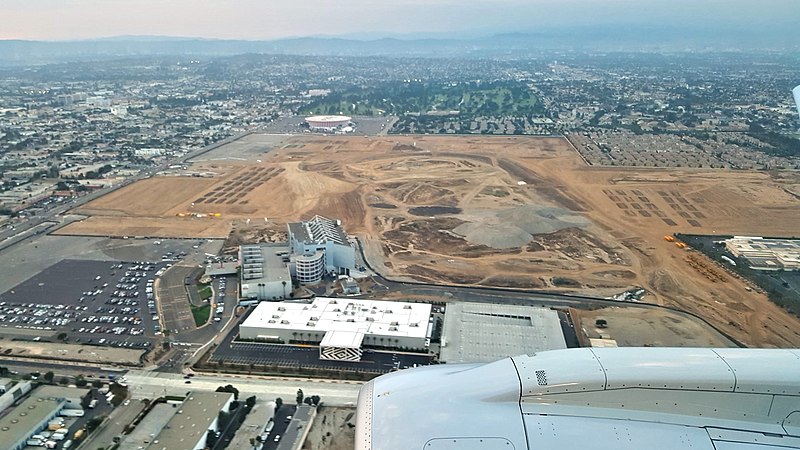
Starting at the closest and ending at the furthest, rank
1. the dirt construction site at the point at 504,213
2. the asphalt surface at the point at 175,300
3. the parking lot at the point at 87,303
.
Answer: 1. the parking lot at the point at 87,303
2. the asphalt surface at the point at 175,300
3. the dirt construction site at the point at 504,213

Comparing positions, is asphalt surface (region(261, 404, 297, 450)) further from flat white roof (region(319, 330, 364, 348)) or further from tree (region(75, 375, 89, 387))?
tree (region(75, 375, 89, 387))

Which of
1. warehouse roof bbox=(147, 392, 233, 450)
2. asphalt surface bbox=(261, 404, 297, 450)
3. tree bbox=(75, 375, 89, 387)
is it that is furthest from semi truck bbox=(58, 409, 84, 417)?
asphalt surface bbox=(261, 404, 297, 450)

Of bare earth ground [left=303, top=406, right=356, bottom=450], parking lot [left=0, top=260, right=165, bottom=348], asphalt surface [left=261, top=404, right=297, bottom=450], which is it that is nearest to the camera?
bare earth ground [left=303, top=406, right=356, bottom=450]

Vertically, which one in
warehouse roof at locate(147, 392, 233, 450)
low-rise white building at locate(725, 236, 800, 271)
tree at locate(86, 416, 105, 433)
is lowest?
tree at locate(86, 416, 105, 433)

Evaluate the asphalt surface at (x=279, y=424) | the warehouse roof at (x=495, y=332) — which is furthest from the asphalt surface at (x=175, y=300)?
the warehouse roof at (x=495, y=332)

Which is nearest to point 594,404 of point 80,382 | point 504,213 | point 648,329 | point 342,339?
point 342,339

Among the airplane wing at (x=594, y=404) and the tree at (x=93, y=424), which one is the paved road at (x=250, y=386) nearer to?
the tree at (x=93, y=424)
